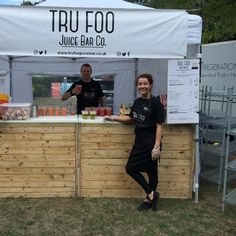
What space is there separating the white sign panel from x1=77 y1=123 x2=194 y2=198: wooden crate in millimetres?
206

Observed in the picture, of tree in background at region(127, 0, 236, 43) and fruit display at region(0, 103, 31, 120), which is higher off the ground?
tree in background at region(127, 0, 236, 43)

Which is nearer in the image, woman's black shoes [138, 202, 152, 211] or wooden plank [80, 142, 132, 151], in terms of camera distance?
woman's black shoes [138, 202, 152, 211]

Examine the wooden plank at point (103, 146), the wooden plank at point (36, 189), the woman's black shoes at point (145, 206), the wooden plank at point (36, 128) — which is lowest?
the woman's black shoes at point (145, 206)

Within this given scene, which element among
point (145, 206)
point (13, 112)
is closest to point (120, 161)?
point (145, 206)

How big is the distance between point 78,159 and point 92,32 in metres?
1.74

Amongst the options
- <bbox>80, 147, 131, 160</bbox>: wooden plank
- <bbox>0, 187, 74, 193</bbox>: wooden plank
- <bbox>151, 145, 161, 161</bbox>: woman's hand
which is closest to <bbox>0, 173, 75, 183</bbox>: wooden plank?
<bbox>0, 187, 74, 193</bbox>: wooden plank

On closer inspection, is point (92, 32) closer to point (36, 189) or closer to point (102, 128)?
point (102, 128)

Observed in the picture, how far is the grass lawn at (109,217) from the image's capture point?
16.7 ft

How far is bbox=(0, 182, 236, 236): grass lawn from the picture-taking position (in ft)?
16.7

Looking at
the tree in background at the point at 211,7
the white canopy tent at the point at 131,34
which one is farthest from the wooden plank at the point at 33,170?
the tree in background at the point at 211,7

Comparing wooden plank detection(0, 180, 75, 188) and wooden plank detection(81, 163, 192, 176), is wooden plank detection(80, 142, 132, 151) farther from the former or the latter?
wooden plank detection(0, 180, 75, 188)

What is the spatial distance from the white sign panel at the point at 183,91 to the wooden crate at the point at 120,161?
21 centimetres

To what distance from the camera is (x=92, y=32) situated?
5.57 m

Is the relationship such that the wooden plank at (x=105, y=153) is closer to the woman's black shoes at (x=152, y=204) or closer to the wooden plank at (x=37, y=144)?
the wooden plank at (x=37, y=144)
